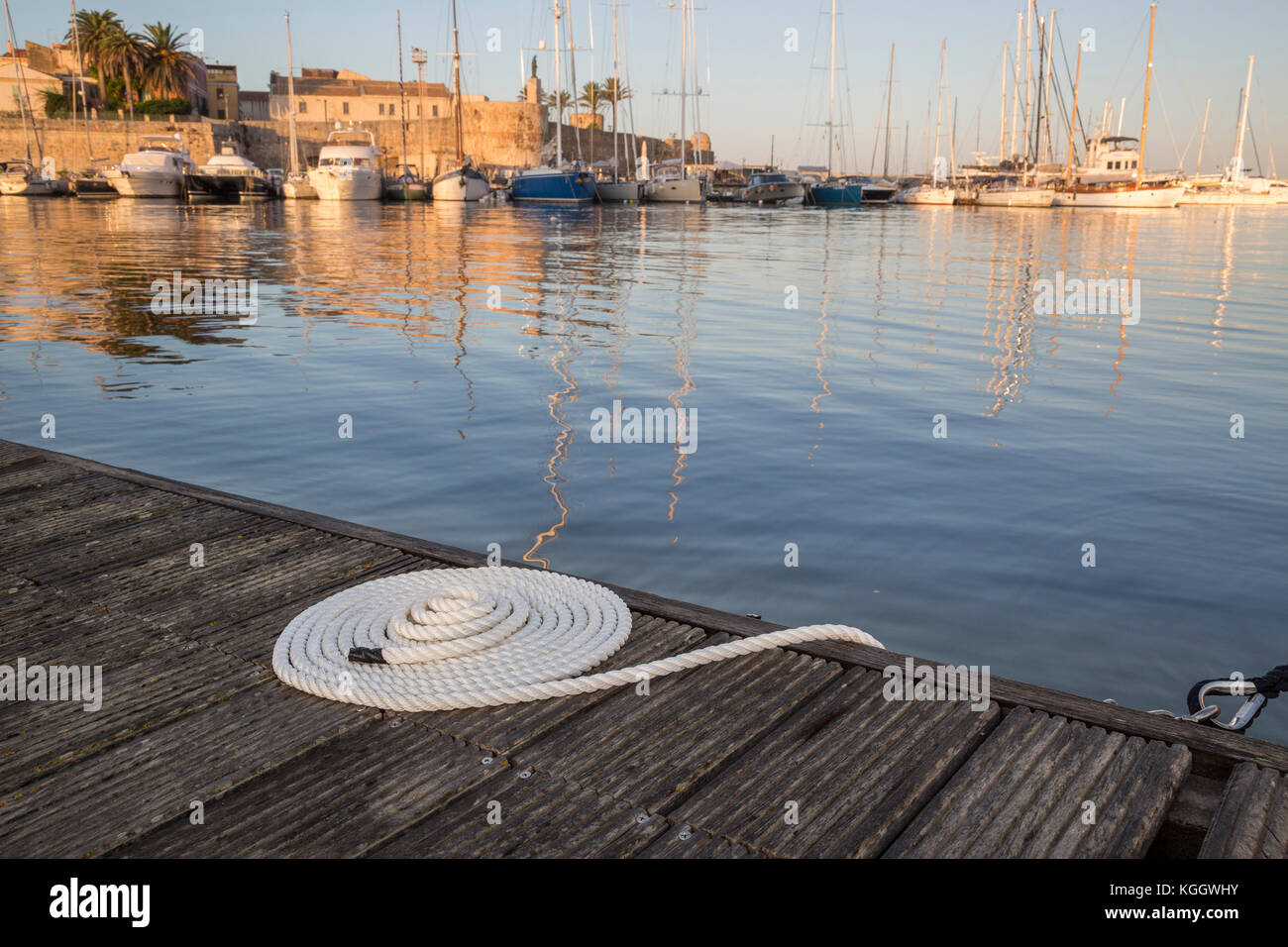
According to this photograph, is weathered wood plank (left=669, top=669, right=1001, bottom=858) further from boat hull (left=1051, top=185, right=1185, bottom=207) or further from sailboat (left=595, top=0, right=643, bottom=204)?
boat hull (left=1051, top=185, right=1185, bottom=207)

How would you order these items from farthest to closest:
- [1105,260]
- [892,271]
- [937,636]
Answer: [1105,260] < [892,271] < [937,636]

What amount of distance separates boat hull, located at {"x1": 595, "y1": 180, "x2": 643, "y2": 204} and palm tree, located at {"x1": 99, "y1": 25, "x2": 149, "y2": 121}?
37791mm

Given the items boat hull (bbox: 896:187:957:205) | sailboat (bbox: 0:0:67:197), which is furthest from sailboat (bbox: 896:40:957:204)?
sailboat (bbox: 0:0:67:197)

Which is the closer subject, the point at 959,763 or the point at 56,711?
the point at 959,763

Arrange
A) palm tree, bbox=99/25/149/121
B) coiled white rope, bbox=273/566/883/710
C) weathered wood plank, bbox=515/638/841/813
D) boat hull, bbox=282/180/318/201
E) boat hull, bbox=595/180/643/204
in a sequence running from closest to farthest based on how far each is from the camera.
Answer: weathered wood plank, bbox=515/638/841/813 < coiled white rope, bbox=273/566/883/710 < boat hull, bbox=595/180/643/204 < boat hull, bbox=282/180/318/201 < palm tree, bbox=99/25/149/121

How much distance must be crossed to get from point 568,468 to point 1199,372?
796cm

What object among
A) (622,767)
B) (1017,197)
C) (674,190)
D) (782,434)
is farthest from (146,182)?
(622,767)

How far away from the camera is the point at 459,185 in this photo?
51.7 metres

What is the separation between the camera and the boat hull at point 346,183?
54.4m

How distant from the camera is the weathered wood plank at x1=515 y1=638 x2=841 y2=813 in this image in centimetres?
256

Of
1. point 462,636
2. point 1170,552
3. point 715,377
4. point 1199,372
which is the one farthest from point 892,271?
point 462,636

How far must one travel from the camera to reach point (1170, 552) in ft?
19.4

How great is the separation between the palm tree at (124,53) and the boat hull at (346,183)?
25.3m

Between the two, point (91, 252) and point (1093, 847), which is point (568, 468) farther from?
point (91, 252)
